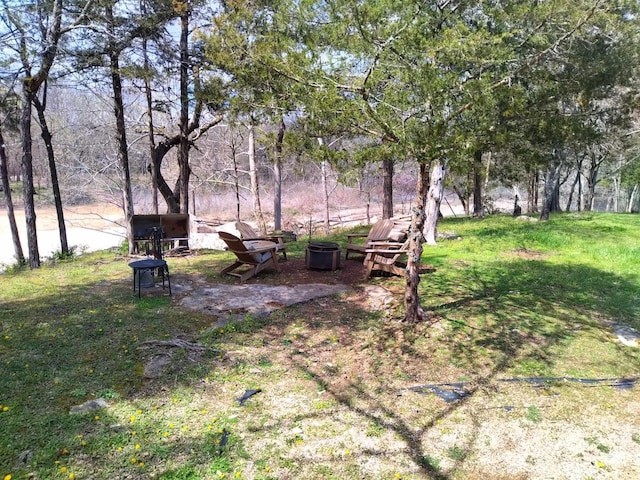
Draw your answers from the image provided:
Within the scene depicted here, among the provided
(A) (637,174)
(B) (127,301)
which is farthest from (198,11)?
(A) (637,174)

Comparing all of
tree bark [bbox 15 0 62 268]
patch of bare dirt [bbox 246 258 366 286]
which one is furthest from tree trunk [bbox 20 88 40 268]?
patch of bare dirt [bbox 246 258 366 286]

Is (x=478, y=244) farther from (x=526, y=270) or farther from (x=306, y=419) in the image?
(x=306, y=419)

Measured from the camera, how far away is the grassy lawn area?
2.62 metres

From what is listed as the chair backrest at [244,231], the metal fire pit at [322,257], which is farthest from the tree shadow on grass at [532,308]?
the chair backrest at [244,231]

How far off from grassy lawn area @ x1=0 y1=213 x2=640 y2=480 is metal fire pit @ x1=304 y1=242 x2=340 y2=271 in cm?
109

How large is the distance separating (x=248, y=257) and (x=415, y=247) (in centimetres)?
305

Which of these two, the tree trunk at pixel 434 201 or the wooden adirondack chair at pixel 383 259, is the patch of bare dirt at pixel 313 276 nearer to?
the wooden adirondack chair at pixel 383 259

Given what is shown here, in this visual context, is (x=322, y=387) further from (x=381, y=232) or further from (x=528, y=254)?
(x=528, y=254)

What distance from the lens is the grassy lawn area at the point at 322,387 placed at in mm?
2615

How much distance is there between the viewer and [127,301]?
5531mm

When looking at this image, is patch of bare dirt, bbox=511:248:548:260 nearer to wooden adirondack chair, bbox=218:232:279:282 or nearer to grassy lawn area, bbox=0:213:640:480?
grassy lawn area, bbox=0:213:640:480

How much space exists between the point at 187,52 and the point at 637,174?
24980 millimetres

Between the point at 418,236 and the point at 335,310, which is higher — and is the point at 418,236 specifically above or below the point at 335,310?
above

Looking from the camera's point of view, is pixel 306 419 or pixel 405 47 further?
pixel 405 47
